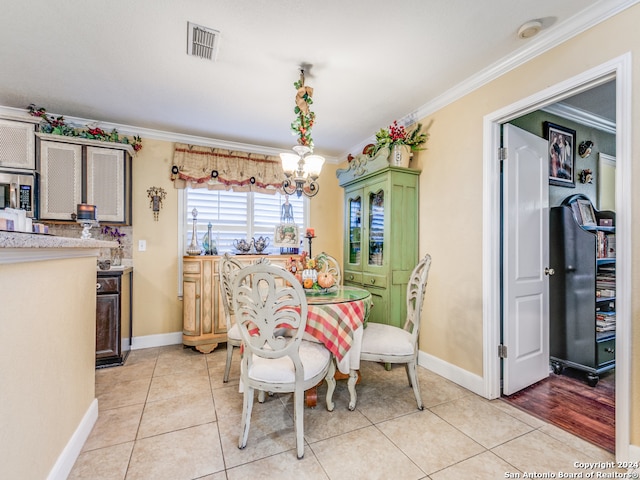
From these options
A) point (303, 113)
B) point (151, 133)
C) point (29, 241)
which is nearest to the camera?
point (29, 241)

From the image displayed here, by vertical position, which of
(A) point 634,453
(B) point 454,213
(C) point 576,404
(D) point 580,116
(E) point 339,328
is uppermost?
(D) point 580,116

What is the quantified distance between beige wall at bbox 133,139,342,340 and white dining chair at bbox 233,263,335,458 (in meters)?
2.33

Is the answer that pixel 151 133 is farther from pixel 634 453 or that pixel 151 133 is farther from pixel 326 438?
pixel 634 453

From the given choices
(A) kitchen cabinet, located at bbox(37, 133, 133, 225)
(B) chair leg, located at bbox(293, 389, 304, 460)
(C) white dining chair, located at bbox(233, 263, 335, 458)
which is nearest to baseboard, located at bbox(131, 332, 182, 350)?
(A) kitchen cabinet, located at bbox(37, 133, 133, 225)

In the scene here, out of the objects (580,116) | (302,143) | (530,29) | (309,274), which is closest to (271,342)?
(309,274)

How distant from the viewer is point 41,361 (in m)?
1.28

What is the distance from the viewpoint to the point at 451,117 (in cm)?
269

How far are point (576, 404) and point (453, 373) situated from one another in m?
0.84

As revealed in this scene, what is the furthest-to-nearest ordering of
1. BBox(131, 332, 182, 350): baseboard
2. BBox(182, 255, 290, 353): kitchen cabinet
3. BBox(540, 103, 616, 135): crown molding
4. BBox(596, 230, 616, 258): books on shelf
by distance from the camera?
1. BBox(131, 332, 182, 350): baseboard
2. BBox(182, 255, 290, 353): kitchen cabinet
3. BBox(596, 230, 616, 258): books on shelf
4. BBox(540, 103, 616, 135): crown molding

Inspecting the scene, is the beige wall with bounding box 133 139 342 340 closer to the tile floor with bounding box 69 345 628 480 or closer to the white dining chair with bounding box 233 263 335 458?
the tile floor with bounding box 69 345 628 480

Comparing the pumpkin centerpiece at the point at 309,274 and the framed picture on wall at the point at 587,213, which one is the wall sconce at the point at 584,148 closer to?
the framed picture on wall at the point at 587,213

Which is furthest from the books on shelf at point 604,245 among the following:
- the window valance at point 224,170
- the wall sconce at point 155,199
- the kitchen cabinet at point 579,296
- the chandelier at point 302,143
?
the wall sconce at point 155,199

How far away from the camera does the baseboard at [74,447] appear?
1404 mm

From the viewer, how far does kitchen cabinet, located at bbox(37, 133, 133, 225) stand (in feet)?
9.65
